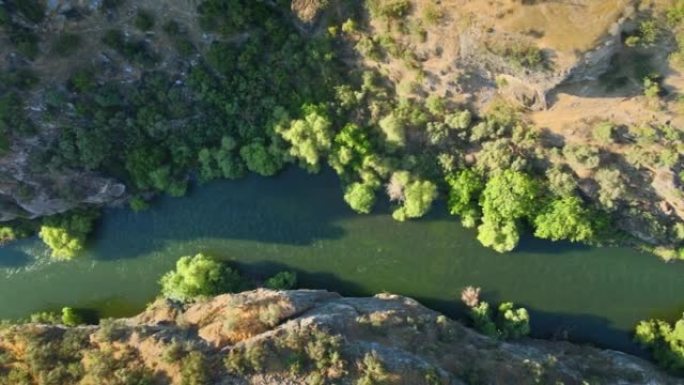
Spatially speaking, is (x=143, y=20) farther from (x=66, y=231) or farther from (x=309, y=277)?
(x=309, y=277)

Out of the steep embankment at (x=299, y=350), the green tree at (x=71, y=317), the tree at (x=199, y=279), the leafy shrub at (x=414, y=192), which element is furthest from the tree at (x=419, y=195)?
the green tree at (x=71, y=317)

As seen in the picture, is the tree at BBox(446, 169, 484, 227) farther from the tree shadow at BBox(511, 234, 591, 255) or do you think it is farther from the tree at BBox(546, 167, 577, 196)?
the tree at BBox(546, 167, 577, 196)

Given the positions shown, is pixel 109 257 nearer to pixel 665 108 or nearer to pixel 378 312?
pixel 378 312

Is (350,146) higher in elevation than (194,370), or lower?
higher

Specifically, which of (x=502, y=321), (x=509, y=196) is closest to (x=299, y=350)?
(x=502, y=321)

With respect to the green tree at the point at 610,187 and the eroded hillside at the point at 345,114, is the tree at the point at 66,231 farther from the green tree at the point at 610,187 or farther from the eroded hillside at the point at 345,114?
the green tree at the point at 610,187

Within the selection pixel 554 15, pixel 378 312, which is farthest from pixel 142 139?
pixel 554 15

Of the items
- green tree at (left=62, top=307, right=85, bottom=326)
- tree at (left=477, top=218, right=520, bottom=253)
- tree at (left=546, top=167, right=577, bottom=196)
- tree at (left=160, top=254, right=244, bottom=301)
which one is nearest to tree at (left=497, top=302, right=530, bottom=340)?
tree at (left=477, top=218, right=520, bottom=253)
